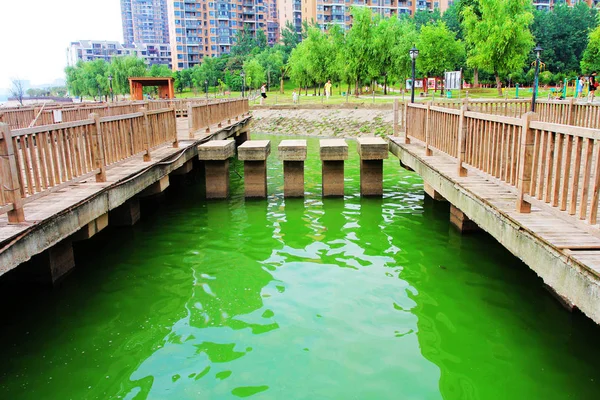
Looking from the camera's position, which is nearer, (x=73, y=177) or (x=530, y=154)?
(x=530, y=154)

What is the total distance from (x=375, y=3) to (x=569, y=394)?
123168 millimetres

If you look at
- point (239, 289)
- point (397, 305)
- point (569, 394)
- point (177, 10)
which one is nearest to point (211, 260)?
point (239, 289)

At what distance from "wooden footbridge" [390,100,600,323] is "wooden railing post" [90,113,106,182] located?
560 cm

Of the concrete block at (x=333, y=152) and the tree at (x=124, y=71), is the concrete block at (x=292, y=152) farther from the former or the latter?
the tree at (x=124, y=71)

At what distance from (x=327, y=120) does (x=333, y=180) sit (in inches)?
1045

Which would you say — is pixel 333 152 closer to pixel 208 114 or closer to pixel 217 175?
pixel 217 175

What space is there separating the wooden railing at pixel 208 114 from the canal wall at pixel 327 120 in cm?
1153

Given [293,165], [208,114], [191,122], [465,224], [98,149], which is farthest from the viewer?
[208,114]

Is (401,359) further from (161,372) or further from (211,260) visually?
(211,260)

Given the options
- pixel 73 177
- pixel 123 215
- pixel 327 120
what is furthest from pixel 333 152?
pixel 327 120

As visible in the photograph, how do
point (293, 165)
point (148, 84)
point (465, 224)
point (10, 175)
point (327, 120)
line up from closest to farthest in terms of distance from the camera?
1. point (10, 175)
2. point (465, 224)
3. point (293, 165)
4. point (148, 84)
5. point (327, 120)

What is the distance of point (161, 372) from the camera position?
18.0 feet

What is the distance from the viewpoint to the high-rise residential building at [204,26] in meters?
136

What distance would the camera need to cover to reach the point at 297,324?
650 centimetres
